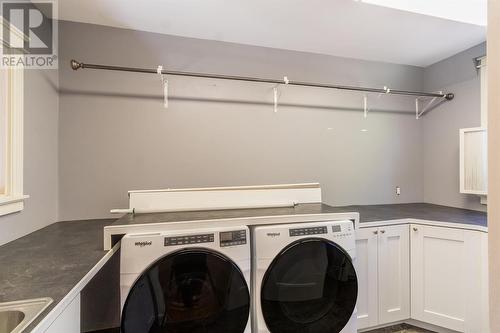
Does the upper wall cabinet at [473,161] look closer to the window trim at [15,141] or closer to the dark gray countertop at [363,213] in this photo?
the dark gray countertop at [363,213]

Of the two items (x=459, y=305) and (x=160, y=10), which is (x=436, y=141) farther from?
(x=160, y=10)

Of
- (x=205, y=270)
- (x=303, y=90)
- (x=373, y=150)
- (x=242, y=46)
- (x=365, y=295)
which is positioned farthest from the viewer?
(x=373, y=150)

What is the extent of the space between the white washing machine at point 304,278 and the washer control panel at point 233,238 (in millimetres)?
87

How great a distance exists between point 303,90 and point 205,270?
73.7 inches

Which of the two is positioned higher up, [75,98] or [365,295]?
[75,98]

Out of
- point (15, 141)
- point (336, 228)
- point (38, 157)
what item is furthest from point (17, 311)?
point (336, 228)

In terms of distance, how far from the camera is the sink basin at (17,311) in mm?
694

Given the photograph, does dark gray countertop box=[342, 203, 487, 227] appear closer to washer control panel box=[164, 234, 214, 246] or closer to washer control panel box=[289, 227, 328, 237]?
washer control panel box=[289, 227, 328, 237]

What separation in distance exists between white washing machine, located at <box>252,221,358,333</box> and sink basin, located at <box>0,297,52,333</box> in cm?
Answer: 96

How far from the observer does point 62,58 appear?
72.2 inches

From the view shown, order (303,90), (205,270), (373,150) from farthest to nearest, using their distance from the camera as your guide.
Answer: (373,150) → (303,90) → (205,270)

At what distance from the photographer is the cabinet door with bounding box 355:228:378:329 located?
185 cm

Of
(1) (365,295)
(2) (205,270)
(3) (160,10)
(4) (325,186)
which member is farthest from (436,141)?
(3) (160,10)

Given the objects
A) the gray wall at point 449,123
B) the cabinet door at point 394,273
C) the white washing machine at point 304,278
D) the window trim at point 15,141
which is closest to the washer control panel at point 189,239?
the white washing machine at point 304,278
